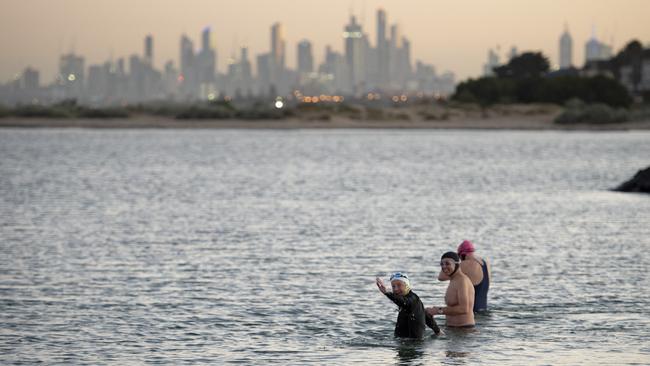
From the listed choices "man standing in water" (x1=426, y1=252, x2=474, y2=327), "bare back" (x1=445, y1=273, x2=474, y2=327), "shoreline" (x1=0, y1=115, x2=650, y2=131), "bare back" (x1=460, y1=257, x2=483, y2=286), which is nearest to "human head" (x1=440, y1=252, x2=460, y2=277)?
"man standing in water" (x1=426, y1=252, x2=474, y2=327)

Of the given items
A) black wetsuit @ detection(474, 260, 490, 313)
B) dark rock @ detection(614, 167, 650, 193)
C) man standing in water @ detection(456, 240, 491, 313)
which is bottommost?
dark rock @ detection(614, 167, 650, 193)

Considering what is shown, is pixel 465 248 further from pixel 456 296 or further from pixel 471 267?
pixel 456 296

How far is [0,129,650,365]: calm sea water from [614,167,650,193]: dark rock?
1.18 meters

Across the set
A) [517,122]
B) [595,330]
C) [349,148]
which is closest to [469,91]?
[517,122]

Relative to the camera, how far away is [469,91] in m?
193

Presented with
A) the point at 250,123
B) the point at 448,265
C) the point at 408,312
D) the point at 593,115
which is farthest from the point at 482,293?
the point at 250,123

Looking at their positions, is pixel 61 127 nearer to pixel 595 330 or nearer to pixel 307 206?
pixel 307 206

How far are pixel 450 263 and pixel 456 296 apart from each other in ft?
3.12

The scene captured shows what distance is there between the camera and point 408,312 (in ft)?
65.3

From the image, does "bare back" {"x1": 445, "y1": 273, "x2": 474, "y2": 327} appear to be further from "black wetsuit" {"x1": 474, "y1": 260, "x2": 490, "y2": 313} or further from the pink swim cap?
"black wetsuit" {"x1": 474, "y1": 260, "x2": 490, "y2": 313}

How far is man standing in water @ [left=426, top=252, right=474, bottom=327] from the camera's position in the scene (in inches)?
A: 787

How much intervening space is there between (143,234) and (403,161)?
54.8 metres

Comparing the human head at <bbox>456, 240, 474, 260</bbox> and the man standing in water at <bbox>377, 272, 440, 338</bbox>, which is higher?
the human head at <bbox>456, 240, 474, 260</bbox>

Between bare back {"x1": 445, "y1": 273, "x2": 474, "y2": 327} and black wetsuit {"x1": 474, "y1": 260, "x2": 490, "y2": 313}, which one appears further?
black wetsuit {"x1": 474, "y1": 260, "x2": 490, "y2": 313}
